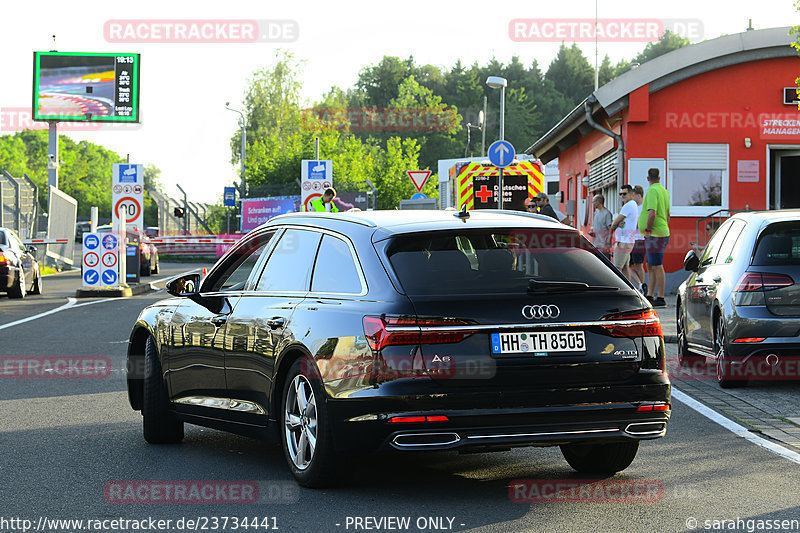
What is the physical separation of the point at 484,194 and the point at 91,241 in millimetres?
9163

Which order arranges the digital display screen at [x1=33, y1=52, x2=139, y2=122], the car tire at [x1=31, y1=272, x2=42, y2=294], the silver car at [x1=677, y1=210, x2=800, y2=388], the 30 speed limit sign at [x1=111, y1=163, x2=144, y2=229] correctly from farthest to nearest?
the digital display screen at [x1=33, y1=52, x2=139, y2=122] < the 30 speed limit sign at [x1=111, y1=163, x2=144, y2=229] < the car tire at [x1=31, y1=272, x2=42, y2=294] < the silver car at [x1=677, y1=210, x2=800, y2=388]

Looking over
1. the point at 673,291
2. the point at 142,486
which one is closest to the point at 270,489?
the point at 142,486

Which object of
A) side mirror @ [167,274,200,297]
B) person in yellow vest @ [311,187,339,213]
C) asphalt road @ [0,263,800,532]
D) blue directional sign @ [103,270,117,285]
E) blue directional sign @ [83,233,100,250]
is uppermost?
person in yellow vest @ [311,187,339,213]

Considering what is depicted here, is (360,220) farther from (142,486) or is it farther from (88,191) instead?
(88,191)

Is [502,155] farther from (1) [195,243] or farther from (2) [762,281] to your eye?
(1) [195,243]

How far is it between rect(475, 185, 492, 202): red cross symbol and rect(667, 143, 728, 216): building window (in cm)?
478

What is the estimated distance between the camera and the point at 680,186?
2572 centimetres

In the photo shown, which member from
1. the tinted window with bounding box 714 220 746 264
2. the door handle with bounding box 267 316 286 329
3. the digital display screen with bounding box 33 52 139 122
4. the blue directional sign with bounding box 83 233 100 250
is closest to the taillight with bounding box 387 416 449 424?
the door handle with bounding box 267 316 286 329

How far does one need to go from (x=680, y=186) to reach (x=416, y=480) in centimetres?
2003

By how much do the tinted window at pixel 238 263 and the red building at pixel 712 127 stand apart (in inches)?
726

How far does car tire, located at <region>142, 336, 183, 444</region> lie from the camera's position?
26.5 feet

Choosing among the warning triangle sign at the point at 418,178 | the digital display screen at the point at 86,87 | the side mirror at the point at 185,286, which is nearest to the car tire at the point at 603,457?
the side mirror at the point at 185,286

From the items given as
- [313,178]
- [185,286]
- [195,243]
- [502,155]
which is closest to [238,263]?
[185,286]

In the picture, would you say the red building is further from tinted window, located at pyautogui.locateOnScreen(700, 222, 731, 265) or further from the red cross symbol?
tinted window, located at pyautogui.locateOnScreen(700, 222, 731, 265)
